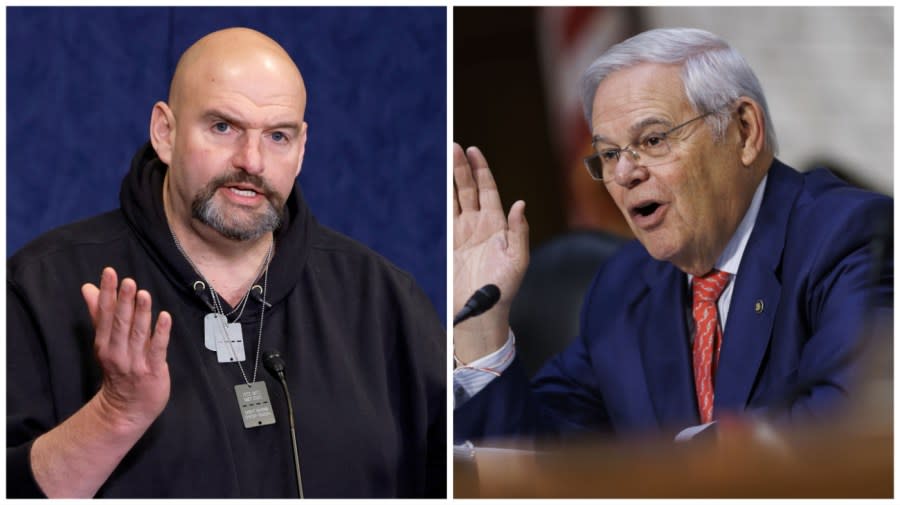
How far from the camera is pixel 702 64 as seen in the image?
9.60 feet

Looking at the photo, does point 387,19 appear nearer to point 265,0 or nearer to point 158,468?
point 265,0

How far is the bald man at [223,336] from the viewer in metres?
2.62

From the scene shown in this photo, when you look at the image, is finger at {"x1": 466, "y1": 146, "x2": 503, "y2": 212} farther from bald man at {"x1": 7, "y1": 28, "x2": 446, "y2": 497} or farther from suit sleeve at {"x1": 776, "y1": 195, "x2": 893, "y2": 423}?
suit sleeve at {"x1": 776, "y1": 195, "x2": 893, "y2": 423}

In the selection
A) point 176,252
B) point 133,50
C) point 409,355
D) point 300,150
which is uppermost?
point 133,50

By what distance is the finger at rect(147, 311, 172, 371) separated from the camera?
7.88 ft

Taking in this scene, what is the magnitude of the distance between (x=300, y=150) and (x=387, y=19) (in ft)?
1.78

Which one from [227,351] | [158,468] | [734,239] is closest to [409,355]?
[227,351]

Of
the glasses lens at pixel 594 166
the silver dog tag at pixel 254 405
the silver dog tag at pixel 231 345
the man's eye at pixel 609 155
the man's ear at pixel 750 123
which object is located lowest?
the silver dog tag at pixel 254 405

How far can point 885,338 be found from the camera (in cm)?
289

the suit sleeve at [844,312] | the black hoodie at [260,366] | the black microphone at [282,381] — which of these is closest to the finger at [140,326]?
the black hoodie at [260,366]

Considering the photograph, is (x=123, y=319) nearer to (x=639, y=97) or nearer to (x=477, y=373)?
(x=477, y=373)

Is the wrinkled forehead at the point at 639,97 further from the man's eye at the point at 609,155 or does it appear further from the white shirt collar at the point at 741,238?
the white shirt collar at the point at 741,238

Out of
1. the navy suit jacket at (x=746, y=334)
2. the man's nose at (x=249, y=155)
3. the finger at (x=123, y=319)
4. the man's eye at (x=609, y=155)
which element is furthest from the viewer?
the man's eye at (x=609, y=155)

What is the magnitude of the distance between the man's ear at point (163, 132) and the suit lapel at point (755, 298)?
143 cm
